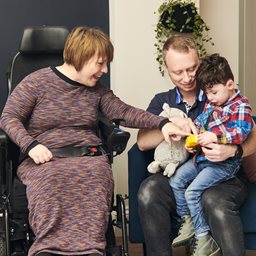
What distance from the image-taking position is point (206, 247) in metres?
2.50

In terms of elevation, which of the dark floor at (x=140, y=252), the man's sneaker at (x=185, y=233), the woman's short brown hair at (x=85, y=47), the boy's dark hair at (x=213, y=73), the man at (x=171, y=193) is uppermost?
the woman's short brown hair at (x=85, y=47)

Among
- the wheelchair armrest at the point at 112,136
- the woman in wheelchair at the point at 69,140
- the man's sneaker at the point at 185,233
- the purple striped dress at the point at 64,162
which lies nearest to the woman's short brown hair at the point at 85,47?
the woman in wheelchair at the point at 69,140

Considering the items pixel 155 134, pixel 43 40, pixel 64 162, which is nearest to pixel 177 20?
pixel 43 40

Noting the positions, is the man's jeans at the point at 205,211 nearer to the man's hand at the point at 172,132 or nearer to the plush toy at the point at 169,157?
the plush toy at the point at 169,157

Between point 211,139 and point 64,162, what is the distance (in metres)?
0.59

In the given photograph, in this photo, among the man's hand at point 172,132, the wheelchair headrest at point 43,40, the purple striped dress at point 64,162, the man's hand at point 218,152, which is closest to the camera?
the purple striped dress at point 64,162

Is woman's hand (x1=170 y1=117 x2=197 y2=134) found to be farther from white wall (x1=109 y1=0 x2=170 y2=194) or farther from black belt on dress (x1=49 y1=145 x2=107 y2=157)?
white wall (x1=109 y1=0 x2=170 y2=194)

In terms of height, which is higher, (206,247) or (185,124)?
(185,124)

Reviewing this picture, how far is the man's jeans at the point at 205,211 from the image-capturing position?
7.97 feet

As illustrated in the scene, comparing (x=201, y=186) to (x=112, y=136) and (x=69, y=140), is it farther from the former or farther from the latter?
(x=69, y=140)

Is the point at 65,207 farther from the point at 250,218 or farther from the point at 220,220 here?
the point at 250,218

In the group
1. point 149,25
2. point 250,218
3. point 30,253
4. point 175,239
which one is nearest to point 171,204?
point 175,239

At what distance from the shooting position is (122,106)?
2.79 meters

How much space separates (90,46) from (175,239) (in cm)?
87
